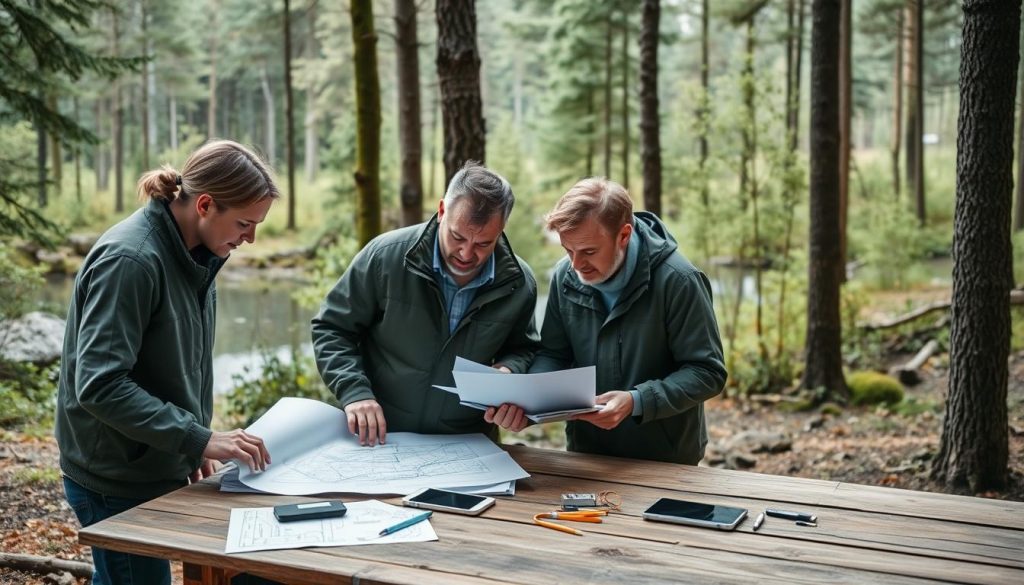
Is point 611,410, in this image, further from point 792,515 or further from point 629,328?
point 792,515

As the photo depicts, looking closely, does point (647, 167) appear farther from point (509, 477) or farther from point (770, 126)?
point (509, 477)

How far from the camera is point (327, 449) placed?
9.62 feet

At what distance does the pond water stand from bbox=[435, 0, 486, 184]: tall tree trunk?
3.51 m

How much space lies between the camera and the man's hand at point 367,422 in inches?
117

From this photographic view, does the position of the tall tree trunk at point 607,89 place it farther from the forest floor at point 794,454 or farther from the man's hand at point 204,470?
the man's hand at point 204,470

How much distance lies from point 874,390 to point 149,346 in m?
8.44

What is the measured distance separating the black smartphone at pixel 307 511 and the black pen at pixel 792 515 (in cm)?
112

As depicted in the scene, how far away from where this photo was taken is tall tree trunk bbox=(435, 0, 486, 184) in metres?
5.53

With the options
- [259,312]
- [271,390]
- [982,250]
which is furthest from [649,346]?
[259,312]

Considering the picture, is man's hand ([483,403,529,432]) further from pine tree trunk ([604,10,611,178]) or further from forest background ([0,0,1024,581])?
pine tree trunk ([604,10,611,178])

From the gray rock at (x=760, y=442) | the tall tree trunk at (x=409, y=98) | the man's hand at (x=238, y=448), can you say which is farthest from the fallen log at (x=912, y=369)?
the man's hand at (x=238, y=448)

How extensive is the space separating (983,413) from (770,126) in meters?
5.74

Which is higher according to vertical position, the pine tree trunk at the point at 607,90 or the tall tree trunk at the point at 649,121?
the pine tree trunk at the point at 607,90

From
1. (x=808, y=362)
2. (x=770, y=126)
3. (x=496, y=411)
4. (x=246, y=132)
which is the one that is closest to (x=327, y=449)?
(x=496, y=411)
